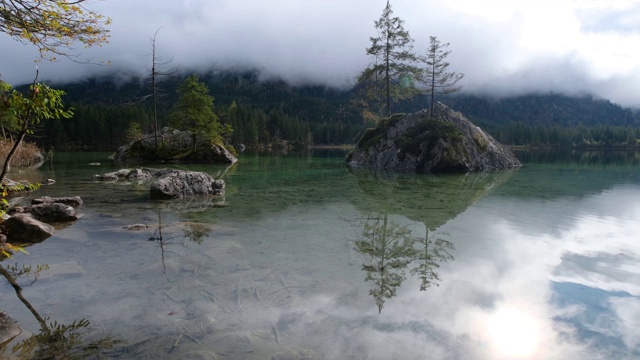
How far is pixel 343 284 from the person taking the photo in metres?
7.38

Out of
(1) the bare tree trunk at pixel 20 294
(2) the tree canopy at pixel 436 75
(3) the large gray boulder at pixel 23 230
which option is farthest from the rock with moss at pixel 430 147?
(1) the bare tree trunk at pixel 20 294

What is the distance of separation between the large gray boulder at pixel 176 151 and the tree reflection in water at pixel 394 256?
39120 mm

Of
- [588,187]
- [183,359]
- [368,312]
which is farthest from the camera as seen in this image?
[588,187]

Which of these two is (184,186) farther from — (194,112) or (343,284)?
(194,112)

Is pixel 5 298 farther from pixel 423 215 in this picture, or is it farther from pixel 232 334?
pixel 423 215

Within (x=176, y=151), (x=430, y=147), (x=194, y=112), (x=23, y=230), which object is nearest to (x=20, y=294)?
(x=23, y=230)

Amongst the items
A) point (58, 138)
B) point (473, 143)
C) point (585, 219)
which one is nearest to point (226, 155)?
point (473, 143)

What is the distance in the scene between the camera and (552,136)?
17100cm

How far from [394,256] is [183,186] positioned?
41.9ft

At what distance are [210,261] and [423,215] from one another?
330 inches

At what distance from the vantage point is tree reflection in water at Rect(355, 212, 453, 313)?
24.3 feet

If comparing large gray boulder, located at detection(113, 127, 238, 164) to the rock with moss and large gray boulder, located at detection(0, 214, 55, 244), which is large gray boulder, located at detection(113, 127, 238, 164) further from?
large gray boulder, located at detection(0, 214, 55, 244)

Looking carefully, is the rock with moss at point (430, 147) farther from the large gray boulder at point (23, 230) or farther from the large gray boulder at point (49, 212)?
the large gray boulder at point (23, 230)

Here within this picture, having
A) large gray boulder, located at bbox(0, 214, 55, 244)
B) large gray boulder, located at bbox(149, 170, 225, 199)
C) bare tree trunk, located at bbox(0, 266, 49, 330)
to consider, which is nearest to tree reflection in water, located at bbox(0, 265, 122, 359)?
bare tree trunk, located at bbox(0, 266, 49, 330)
